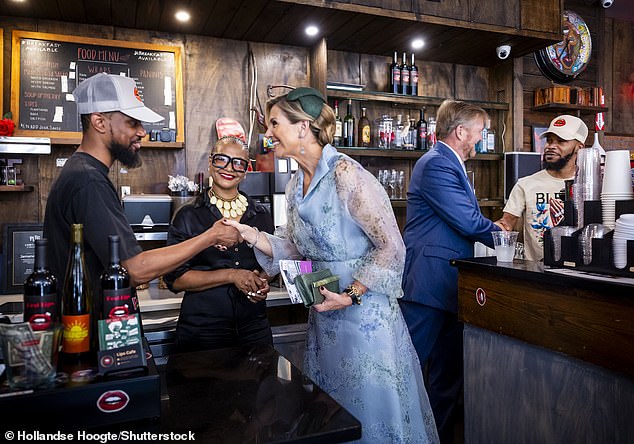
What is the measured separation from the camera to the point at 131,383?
0.98 metres

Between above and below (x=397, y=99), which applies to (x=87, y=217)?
below

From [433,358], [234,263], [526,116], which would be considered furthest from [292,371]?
[526,116]

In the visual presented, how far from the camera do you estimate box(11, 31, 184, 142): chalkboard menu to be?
124 inches

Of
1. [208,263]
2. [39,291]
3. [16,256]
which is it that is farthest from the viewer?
[16,256]

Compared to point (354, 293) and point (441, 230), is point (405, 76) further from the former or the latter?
point (354, 293)

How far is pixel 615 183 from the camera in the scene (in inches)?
68.6

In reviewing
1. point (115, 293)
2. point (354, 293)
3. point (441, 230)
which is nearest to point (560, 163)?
point (441, 230)

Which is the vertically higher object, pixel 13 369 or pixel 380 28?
pixel 380 28

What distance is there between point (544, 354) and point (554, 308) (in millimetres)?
176

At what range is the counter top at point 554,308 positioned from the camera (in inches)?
59.0

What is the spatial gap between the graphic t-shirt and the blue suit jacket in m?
0.52

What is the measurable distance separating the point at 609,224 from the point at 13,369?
5.68 ft

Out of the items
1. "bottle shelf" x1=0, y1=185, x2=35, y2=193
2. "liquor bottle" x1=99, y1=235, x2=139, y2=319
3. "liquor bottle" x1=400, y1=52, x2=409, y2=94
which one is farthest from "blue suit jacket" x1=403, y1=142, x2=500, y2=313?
"bottle shelf" x1=0, y1=185, x2=35, y2=193

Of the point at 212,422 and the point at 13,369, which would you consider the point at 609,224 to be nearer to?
the point at 212,422
